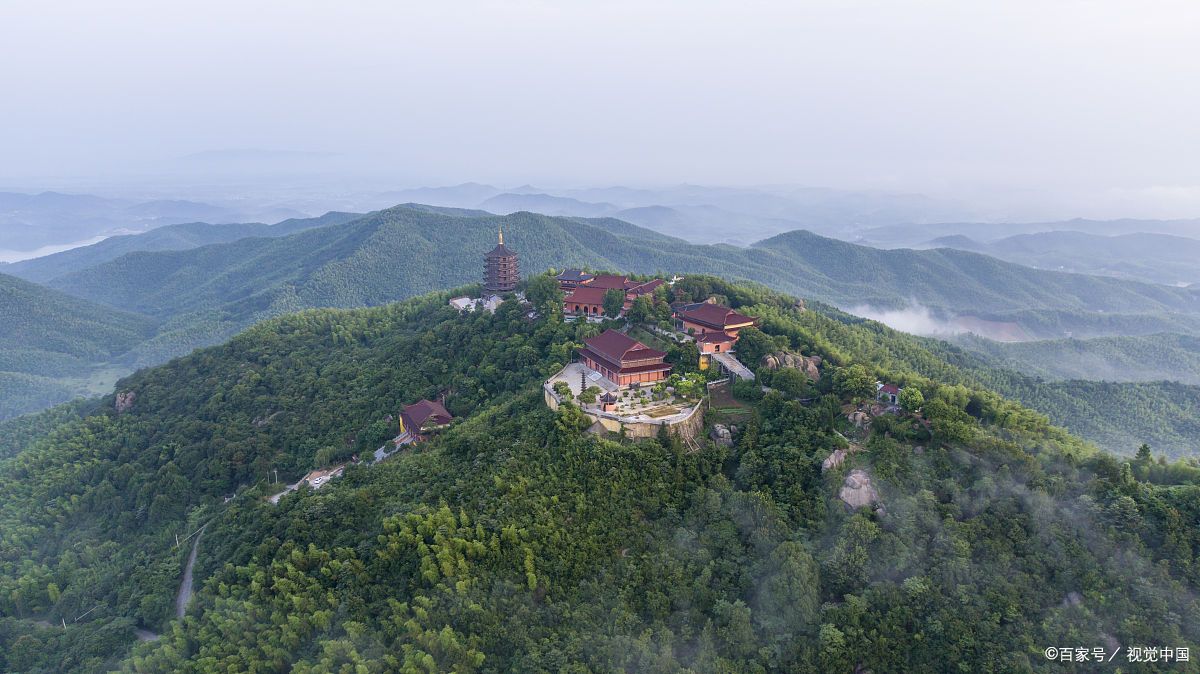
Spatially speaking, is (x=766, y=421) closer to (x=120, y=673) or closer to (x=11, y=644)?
(x=120, y=673)

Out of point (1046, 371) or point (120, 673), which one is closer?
point (120, 673)

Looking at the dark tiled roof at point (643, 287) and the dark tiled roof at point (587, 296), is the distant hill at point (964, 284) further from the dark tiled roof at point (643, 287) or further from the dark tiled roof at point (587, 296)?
the dark tiled roof at point (587, 296)

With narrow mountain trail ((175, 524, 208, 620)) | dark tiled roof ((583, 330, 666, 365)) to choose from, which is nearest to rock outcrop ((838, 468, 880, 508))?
dark tiled roof ((583, 330, 666, 365))

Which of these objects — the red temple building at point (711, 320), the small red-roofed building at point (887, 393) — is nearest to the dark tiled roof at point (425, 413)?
the red temple building at point (711, 320)

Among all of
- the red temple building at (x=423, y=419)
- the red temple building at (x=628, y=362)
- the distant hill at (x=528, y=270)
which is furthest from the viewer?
the distant hill at (x=528, y=270)

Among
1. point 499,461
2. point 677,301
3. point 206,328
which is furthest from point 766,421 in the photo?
point 206,328

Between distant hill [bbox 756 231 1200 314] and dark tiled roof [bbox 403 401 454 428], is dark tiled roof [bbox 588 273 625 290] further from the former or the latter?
distant hill [bbox 756 231 1200 314]
